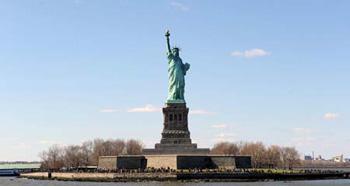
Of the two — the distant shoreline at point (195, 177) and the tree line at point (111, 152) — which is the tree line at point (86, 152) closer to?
the tree line at point (111, 152)

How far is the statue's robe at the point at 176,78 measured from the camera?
316ft

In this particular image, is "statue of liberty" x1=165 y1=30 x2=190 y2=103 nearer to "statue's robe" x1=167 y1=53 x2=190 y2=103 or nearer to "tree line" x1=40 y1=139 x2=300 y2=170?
"statue's robe" x1=167 y1=53 x2=190 y2=103

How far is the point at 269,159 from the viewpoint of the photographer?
421 feet

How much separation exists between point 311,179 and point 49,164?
58.6 m

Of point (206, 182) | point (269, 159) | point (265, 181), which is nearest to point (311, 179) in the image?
point (265, 181)

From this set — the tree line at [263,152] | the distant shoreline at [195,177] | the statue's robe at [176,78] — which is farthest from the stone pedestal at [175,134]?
the tree line at [263,152]

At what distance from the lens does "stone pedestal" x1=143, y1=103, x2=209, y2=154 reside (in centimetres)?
9088

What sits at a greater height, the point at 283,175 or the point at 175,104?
the point at 175,104

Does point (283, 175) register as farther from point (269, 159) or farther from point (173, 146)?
point (269, 159)

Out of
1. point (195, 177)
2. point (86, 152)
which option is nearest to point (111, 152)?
point (86, 152)

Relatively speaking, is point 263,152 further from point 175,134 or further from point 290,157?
point 175,134

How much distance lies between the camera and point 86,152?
128500mm

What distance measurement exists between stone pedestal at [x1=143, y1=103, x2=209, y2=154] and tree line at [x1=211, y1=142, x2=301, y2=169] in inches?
1247

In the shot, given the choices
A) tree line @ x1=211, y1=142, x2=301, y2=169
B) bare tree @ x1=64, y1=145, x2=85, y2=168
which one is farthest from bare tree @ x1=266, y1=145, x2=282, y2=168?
bare tree @ x1=64, y1=145, x2=85, y2=168
